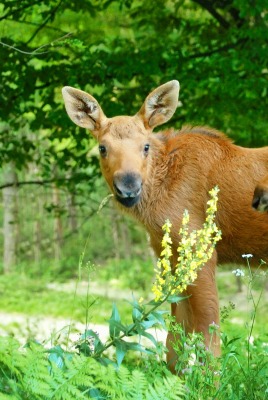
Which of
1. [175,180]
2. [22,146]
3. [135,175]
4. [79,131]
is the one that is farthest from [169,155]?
[22,146]

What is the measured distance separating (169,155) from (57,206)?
15.6 ft

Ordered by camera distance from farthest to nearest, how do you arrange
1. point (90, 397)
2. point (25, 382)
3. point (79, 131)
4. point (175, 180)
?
point (79, 131)
point (175, 180)
point (90, 397)
point (25, 382)

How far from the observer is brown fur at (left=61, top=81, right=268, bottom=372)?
23.1ft

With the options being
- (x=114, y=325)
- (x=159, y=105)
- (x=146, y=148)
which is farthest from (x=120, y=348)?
(x=159, y=105)

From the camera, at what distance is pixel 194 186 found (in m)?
7.26

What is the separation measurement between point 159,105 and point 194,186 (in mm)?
943

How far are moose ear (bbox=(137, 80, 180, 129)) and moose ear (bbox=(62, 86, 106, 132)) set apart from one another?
1.30ft

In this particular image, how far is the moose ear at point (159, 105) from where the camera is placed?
7605 mm

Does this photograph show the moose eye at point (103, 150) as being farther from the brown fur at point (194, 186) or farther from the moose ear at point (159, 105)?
the moose ear at point (159, 105)

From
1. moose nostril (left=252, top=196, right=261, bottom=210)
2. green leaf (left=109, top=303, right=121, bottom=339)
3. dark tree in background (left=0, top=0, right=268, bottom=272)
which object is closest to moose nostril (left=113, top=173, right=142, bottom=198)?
moose nostril (left=252, top=196, right=261, bottom=210)

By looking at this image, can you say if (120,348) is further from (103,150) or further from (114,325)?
(103,150)

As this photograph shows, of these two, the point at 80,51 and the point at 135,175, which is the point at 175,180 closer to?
the point at 135,175

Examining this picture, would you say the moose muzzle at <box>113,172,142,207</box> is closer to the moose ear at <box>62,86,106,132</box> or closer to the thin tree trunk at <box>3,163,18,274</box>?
the moose ear at <box>62,86,106,132</box>

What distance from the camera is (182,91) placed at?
10914 millimetres
